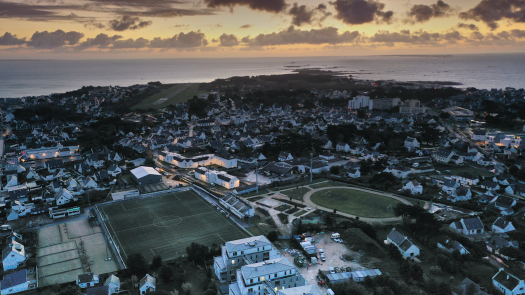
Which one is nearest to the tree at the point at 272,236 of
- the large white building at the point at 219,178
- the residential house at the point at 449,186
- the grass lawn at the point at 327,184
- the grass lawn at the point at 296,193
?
the grass lawn at the point at 296,193

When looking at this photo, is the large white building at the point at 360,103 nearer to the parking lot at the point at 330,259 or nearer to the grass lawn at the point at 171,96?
the grass lawn at the point at 171,96

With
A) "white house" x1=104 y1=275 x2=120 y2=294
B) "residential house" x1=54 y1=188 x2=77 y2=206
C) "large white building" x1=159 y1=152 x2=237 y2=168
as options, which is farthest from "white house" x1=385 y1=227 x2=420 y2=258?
"residential house" x1=54 y1=188 x2=77 y2=206

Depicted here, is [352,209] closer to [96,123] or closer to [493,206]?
[493,206]

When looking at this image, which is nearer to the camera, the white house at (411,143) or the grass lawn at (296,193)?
the grass lawn at (296,193)

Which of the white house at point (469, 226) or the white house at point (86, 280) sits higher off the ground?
the white house at point (469, 226)

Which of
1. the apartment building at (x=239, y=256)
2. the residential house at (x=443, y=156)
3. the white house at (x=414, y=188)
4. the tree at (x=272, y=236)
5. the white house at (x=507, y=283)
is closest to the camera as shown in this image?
the white house at (x=507, y=283)

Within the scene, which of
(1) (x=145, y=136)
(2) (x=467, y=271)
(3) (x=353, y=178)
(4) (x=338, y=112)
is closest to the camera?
(2) (x=467, y=271)

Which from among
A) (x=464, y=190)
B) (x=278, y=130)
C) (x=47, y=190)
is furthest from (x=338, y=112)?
(x=47, y=190)
